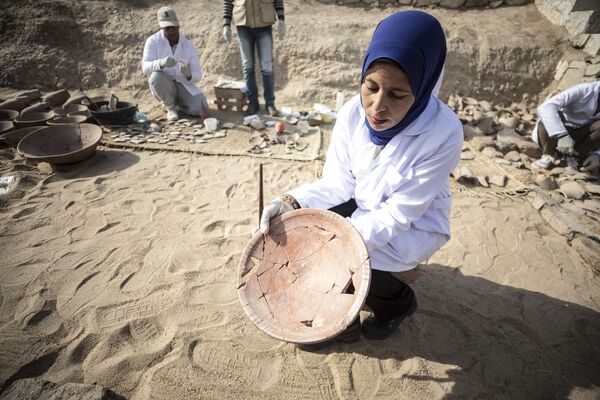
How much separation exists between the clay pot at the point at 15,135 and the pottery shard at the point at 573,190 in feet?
22.4

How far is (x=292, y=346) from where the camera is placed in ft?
6.05

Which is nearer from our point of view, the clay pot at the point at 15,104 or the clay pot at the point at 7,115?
the clay pot at the point at 7,115

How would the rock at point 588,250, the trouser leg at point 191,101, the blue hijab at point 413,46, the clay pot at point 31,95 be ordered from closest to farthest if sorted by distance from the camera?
the blue hijab at point 413,46, the rock at point 588,250, the clay pot at point 31,95, the trouser leg at point 191,101

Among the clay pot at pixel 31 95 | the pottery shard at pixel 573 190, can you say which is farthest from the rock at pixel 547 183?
the clay pot at pixel 31 95

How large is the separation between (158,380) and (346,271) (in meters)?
1.32

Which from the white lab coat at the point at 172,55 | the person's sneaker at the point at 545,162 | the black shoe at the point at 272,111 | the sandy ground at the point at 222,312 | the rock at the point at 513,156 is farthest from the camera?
the black shoe at the point at 272,111

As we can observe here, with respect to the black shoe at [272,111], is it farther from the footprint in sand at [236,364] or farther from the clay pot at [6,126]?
the footprint in sand at [236,364]

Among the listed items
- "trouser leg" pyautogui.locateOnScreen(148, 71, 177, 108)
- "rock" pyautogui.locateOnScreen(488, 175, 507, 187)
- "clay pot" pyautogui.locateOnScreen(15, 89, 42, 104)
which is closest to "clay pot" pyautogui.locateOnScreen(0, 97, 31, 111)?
"clay pot" pyautogui.locateOnScreen(15, 89, 42, 104)

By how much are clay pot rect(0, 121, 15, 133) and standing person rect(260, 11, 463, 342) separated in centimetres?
458

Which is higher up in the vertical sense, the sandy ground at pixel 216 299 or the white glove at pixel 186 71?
the white glove at pixel 186 71

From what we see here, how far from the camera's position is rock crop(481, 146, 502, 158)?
413 centimetres

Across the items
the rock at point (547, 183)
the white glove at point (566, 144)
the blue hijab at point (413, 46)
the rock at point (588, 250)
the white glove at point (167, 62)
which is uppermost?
the blue hijab at point (413, 46)

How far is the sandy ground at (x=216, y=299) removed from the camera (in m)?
1.66

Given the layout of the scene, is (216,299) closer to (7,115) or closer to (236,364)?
(236,364)
